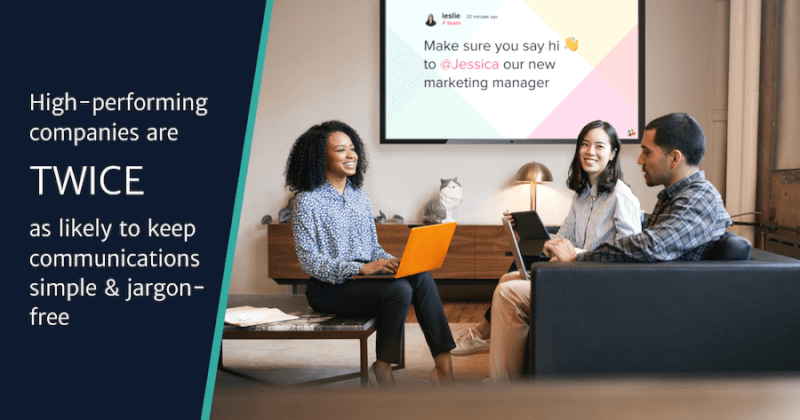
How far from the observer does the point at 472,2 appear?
4453 mm

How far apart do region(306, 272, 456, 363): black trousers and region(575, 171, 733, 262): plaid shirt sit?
693 mm

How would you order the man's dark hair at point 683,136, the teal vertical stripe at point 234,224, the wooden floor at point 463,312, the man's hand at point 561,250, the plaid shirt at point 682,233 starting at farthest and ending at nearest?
the wooden floor at point 463,312 < the man's hand at point 561,250 < the man's dark hair at point 683,136 < the plaid shirt at point 682,233 < the teal vertical stripe at point 234,224

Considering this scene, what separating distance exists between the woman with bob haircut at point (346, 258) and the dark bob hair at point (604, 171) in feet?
2.70

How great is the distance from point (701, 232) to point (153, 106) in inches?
70.2

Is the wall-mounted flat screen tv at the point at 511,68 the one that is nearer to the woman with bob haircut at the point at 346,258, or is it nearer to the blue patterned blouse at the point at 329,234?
the woman with bob haircut at the point at 346,258

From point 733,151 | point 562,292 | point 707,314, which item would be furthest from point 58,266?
point 733,151

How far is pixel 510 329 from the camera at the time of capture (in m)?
2.05

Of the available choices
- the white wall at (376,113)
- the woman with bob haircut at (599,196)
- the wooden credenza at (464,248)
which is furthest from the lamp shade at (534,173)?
the woman with bob haircut at (599,196)

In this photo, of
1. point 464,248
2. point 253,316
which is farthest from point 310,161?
point 464,248

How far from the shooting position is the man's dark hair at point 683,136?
1896 millimetres

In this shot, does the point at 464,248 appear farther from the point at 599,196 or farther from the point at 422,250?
the point at 422,250

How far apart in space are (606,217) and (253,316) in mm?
1441

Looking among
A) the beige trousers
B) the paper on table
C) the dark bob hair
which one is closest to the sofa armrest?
the beige trousers

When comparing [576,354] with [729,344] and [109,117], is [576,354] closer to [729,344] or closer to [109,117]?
[729,344]
